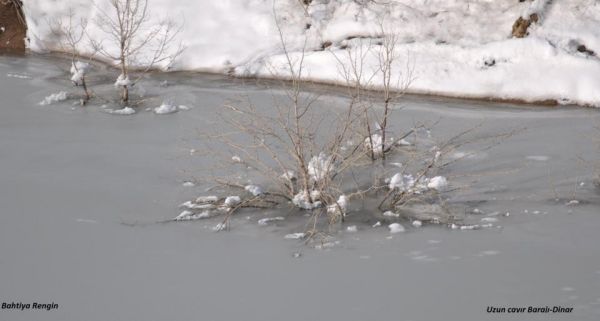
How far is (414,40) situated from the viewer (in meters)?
11.5

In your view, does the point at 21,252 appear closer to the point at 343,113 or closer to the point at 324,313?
the point at 324,313

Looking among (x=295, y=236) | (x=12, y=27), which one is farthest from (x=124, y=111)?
(x=12, y=27)

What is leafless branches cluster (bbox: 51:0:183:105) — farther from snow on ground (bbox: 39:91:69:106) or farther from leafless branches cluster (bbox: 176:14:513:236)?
leafless branches cluster (bbox: 176:14:513:236)

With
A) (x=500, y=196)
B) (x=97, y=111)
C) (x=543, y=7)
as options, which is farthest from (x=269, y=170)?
(x=543, y=7)

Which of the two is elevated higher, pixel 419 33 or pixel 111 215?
pixel 419 33

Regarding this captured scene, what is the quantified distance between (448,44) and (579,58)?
6.34ft

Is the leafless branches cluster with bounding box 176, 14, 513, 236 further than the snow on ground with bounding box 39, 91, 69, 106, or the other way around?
the snow on ground with bounding box 39, 91, 69, 106

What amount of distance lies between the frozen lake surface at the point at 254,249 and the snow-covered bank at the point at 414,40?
6.78 feet

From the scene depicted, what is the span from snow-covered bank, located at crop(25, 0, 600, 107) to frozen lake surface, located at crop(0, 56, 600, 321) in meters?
2.07

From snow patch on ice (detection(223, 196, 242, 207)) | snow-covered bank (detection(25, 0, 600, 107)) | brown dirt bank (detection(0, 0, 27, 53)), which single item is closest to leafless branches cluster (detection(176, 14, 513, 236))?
snow patch on ice (detection(223, 196, 242, 207))

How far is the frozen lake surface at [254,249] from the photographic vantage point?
4.71 metres

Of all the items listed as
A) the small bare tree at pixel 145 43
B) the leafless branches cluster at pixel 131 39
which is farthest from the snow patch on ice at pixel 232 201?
the small bare tree at pixel 145 43

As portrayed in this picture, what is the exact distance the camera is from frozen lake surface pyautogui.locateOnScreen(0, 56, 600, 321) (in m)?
4.71

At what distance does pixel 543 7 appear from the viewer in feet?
37.0
